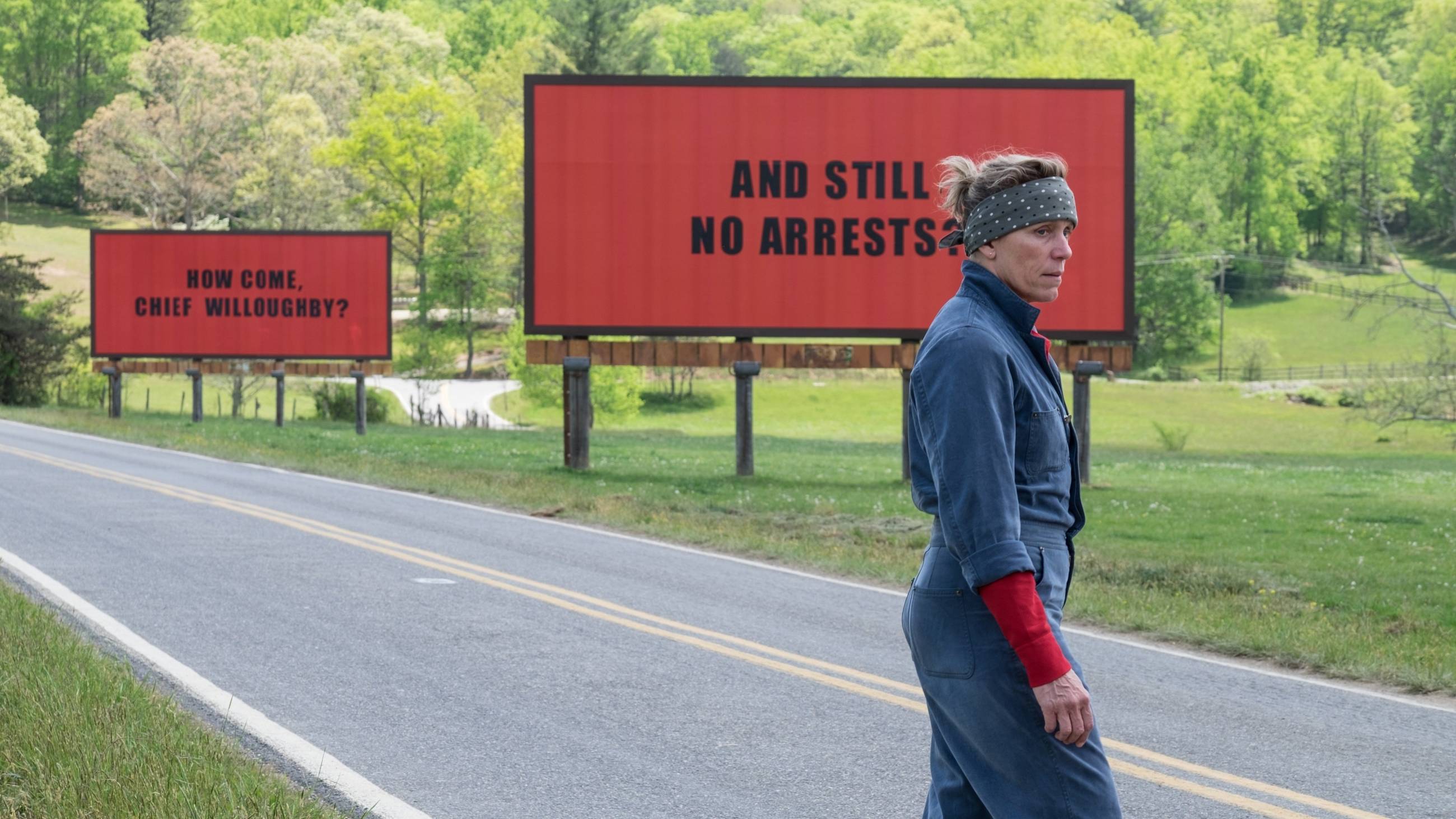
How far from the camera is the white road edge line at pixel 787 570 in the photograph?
8883 mm

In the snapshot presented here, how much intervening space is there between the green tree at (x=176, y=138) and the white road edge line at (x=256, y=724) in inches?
2681

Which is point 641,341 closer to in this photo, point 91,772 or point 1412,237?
point 91,772

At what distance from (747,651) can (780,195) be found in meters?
16.1

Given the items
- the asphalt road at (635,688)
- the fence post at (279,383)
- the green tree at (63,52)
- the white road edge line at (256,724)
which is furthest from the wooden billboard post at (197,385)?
the green tree at (63,52)

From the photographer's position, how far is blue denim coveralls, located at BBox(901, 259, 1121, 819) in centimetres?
325

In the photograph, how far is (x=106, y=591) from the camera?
37.6 feet

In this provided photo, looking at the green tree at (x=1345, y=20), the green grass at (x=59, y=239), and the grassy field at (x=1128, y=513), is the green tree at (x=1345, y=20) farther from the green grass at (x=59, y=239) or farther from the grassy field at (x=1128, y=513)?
the grassy field at (x=1128, y=513)

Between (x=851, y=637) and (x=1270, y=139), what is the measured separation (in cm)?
10359

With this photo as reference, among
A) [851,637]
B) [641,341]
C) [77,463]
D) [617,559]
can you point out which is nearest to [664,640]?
[851,637]

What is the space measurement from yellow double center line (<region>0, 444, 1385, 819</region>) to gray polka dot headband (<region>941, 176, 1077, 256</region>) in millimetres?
3666

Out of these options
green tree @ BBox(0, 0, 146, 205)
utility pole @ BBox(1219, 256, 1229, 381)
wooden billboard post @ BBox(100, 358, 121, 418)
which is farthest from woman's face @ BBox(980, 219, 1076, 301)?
green tree @ BBox(0, 0, 146, 205)

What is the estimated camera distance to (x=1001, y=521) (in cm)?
321

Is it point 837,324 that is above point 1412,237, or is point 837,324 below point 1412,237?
below

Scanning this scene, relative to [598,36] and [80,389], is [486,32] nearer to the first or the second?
[598,36]
